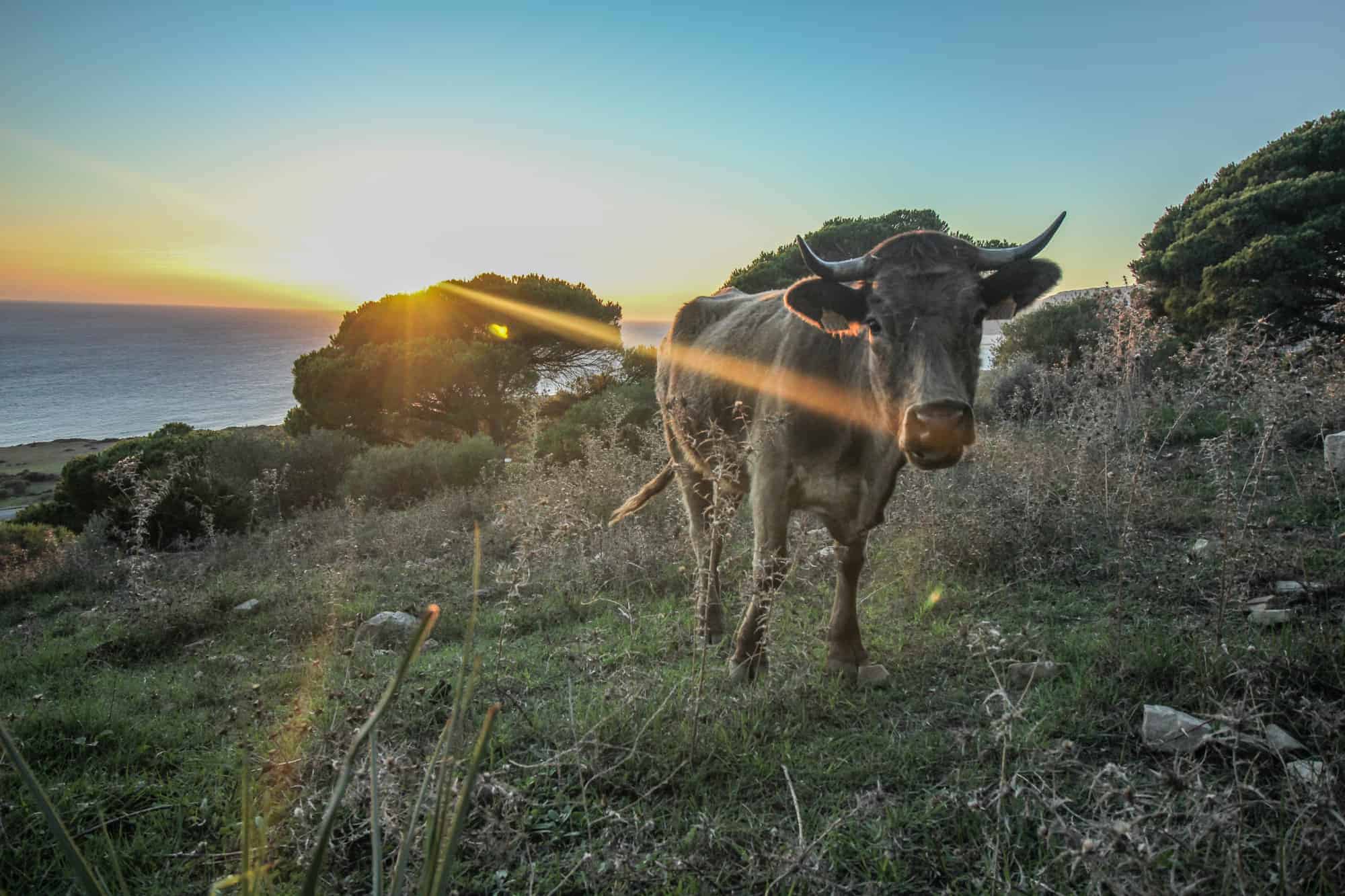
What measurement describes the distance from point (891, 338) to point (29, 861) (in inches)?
161

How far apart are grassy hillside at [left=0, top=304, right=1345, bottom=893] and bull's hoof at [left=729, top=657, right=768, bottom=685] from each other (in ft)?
0.31

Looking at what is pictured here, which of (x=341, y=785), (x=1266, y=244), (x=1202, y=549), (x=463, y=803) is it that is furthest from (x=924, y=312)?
(x=1266, y=244)

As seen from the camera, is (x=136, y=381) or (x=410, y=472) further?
(x=136, y=381)

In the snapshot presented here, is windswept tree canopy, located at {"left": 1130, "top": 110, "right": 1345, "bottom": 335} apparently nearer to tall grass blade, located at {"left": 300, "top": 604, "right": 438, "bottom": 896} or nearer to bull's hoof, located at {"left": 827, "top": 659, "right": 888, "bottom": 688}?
bull's hoof, located at {"left": 827, "top": 659, "right": 888, "bottom": 688}

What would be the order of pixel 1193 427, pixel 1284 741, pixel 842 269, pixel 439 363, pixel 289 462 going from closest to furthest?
1. pixel 1284 741
2. pixel 842 269
3. pixel 1193 427
4. pixel 289 462
5. pixel 439 363

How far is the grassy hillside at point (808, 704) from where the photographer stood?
7.26 feet

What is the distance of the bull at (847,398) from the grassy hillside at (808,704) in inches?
8.9

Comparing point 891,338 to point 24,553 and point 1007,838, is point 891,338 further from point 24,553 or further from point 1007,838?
point 24,553

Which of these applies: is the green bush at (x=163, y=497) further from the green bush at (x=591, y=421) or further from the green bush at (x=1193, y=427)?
the green bush at (x=1193, y=427)

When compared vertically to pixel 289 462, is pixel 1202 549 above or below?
above

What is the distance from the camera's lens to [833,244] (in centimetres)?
2014

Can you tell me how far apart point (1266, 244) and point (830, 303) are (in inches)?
465

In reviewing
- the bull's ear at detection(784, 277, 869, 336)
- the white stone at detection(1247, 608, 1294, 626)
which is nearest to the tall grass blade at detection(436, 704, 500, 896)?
the bull's ear at detection(784, 277, 869, 336)

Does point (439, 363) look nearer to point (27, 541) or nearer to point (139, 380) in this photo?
point (27, 541)
